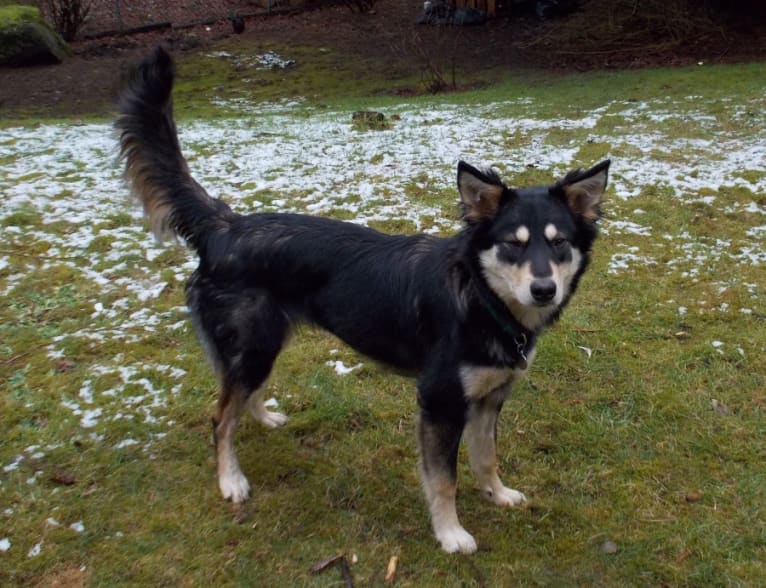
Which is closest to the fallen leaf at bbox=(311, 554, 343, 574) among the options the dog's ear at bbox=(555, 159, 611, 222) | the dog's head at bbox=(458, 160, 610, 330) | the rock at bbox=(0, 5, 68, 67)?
the dog's head at bbox=(458, 160, 610, 330)

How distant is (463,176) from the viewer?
286 centimetres

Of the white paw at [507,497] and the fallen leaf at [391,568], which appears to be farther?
the white paw at [507,497]

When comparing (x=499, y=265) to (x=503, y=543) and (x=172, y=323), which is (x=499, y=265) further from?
(x=172, y=323)

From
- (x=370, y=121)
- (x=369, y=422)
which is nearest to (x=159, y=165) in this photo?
(x=369, y=422)

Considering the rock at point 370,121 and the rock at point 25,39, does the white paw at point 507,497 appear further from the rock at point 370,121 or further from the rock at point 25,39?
the rock at point 25,39

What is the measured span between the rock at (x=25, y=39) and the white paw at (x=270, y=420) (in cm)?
1644

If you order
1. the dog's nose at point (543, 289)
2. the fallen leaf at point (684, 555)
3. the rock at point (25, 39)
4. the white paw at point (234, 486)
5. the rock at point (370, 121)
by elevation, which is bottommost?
the fallen leaf at point (684, 555)

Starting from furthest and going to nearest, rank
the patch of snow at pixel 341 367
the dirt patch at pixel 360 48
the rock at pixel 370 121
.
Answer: the dirt patch at pixel 360 48, the rock at pixel 370 121, the patch of snow at pixel 341 367

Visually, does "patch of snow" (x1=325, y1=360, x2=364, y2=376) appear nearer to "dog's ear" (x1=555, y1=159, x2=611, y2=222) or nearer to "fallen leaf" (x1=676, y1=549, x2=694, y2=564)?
"dog's ear" (x1=555, y1=159, x2=611, y2=222)

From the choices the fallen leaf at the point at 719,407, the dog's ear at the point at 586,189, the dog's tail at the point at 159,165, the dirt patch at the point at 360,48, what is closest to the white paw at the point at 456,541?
the dog's ear at the point at 586,189

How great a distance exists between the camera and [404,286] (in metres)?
3.21

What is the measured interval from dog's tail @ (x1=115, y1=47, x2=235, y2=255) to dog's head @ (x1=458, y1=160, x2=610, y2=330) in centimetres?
A: 144

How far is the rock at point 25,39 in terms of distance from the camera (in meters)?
16.0

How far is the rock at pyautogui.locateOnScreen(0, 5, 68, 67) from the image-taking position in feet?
52.4
